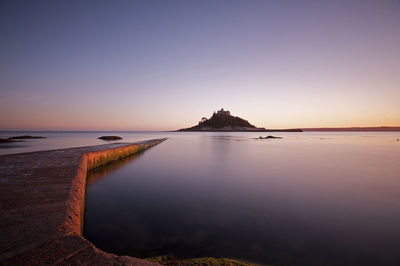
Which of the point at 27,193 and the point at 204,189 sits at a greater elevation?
the point at 27,193

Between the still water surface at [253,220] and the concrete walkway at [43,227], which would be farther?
the still water surface at [253,220]

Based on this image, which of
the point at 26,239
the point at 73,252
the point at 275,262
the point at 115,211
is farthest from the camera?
the point at 115,211

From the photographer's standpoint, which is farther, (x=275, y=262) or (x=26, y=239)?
(x=275, y=262)

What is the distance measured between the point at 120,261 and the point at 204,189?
6512 mm

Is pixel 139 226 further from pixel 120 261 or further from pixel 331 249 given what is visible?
pixel 331 249

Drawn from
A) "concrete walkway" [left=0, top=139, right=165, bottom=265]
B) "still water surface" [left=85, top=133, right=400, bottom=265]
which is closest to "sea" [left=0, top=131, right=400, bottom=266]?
"still water surface" [left=85, top=133, right=400, bottom=265]

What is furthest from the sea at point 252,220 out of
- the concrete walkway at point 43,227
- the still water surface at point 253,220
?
the concrete walkway at point 43,227

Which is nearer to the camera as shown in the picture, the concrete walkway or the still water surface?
the concrete walkway

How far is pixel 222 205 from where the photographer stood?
647cm

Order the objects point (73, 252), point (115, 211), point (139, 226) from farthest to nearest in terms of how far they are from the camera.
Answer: point (115, 211)
point (139, 226)
point (73, 252)

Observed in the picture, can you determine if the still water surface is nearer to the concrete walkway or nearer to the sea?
the sea

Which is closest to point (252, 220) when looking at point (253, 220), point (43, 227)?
point (253, 220)

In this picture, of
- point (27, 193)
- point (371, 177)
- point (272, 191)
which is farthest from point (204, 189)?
point (371, 177)

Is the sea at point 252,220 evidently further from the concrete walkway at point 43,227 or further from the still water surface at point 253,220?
the concrete walkway at point 43,227
